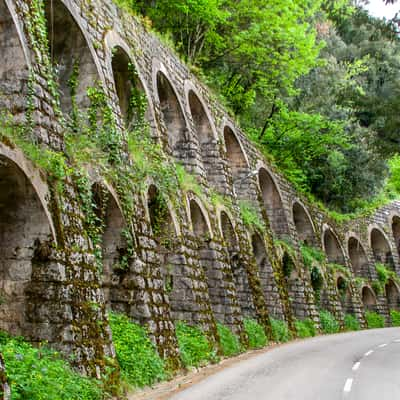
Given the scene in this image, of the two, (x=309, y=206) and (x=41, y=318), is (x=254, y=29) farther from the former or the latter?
(x=41, y=318)

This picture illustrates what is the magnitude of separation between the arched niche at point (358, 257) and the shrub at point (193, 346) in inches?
859

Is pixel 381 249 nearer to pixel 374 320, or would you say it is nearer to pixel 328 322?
pixel 374 320

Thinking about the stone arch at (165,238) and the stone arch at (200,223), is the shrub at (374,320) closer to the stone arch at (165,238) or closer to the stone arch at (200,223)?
the stone arch at (200,223)

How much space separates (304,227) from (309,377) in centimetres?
1820

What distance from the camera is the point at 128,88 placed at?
46.2 feet

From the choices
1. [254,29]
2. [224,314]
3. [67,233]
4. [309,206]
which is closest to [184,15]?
[254,29]

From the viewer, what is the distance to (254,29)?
2338 cm

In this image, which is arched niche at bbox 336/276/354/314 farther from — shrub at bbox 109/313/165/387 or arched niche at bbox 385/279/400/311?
shrub at bbox 109/313/165/387

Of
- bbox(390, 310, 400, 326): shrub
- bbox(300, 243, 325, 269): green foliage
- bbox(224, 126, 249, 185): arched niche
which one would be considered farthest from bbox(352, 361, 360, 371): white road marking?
bbox(390, 310, 400, 326): shrub

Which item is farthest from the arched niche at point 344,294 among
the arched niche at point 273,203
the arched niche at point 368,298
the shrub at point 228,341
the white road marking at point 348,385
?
the white road marking at point 348,385

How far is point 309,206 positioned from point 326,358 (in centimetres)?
1559

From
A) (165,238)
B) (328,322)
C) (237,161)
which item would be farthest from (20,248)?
(328,322)

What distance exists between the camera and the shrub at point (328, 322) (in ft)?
80.5

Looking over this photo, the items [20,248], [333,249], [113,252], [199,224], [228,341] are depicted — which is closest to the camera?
[20,248]
